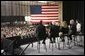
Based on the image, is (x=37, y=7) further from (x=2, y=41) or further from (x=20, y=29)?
(x=2, y=41)

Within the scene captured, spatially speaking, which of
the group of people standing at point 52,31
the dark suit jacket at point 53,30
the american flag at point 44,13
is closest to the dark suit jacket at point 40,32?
the group of people standing at point 52,31

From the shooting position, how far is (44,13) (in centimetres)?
1568

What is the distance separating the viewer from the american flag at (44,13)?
567 inches

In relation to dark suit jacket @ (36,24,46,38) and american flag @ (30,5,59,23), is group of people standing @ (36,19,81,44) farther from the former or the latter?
american flag @ (30,5,59,23)

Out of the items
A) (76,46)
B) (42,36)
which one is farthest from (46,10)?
(42,36)

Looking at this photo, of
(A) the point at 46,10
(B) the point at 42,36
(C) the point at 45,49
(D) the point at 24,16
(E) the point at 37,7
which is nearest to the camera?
(B) the point at 42,36

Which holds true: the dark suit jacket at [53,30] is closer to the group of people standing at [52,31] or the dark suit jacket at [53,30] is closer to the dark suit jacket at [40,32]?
the group of people standing at [52,31]

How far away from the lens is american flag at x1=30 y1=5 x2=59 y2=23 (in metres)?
14.4

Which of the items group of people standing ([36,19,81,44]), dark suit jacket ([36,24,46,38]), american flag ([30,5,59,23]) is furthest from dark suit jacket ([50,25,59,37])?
american flag ([30,5,59,23])

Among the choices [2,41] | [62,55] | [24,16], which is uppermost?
[24,16]

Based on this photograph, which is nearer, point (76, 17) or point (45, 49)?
point (45, 49)

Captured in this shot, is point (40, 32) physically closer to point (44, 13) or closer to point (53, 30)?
point (53, 30)

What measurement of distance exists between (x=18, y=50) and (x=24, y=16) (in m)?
A: 4.61

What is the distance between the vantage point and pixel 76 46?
10.8 m
